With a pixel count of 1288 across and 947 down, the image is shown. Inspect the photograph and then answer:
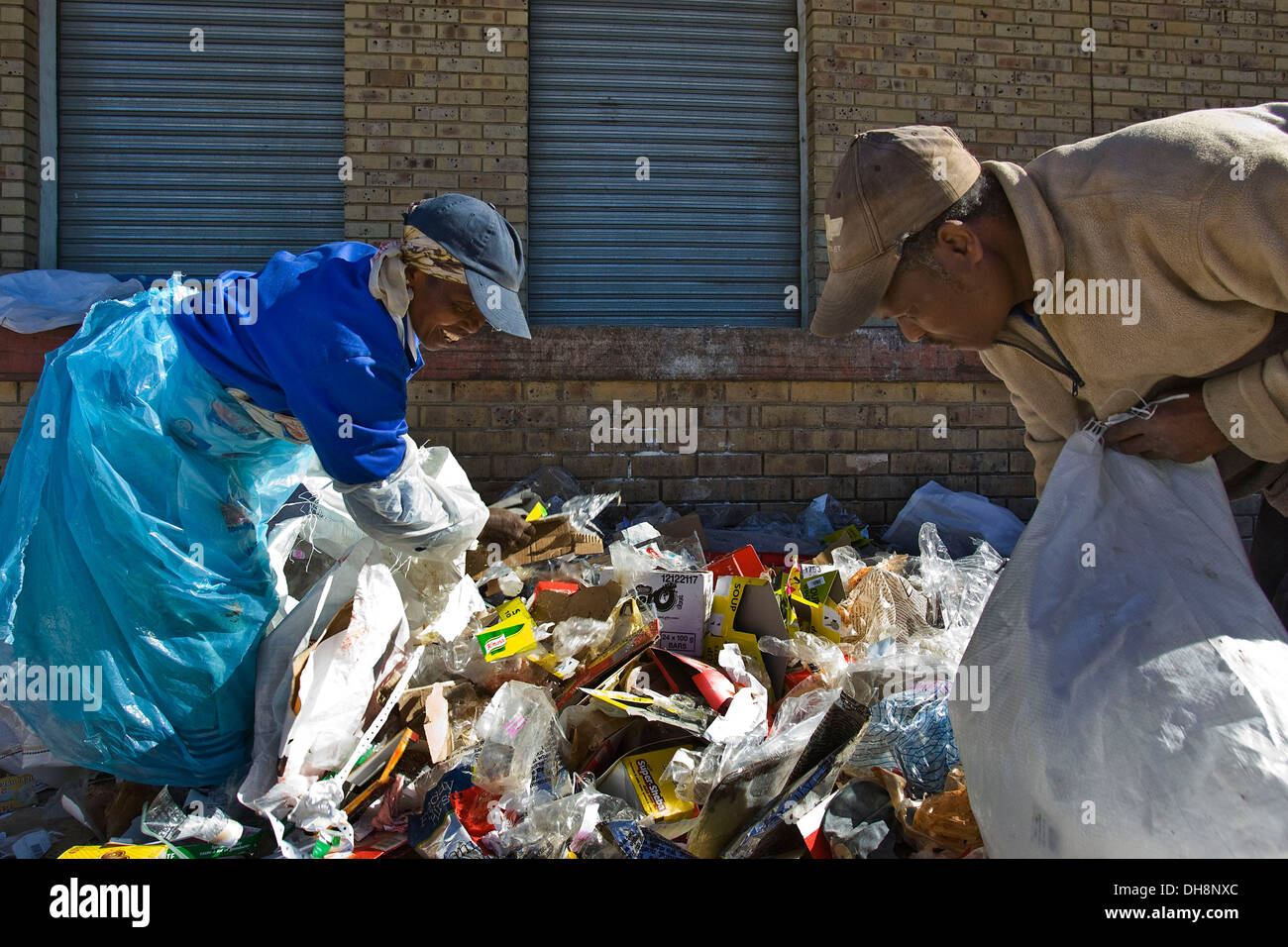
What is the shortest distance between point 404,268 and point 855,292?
3.96 feet

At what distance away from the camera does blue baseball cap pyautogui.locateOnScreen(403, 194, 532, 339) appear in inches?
86.4

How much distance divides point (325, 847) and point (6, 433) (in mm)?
3299

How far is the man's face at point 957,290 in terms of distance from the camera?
1.65 meters

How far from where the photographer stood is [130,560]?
215 cm

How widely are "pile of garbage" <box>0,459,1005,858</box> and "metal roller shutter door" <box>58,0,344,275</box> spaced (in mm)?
2671

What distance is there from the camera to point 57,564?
216 cm

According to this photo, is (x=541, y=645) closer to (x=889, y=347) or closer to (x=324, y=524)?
(x=324, y=524)

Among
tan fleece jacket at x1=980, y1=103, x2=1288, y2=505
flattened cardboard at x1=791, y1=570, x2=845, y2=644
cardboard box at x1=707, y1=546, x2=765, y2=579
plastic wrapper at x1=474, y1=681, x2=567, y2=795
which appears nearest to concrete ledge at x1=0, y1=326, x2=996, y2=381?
cardboard box at x1=707, y1=546, x2=765, y2=579

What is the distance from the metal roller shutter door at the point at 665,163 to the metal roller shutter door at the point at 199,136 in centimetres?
121

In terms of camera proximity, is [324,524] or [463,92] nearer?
[324,524]

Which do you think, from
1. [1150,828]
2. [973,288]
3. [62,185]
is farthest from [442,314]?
[62,185]

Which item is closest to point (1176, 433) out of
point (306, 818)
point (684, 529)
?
point (306, 818)

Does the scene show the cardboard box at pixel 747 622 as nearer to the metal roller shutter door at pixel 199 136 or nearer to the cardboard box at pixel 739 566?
the cardboard box at pixel 739 566

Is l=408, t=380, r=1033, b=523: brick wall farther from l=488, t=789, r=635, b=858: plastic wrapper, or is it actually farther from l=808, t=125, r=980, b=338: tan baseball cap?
l=808, t=125, r=980, b=338: tan baseball cap
